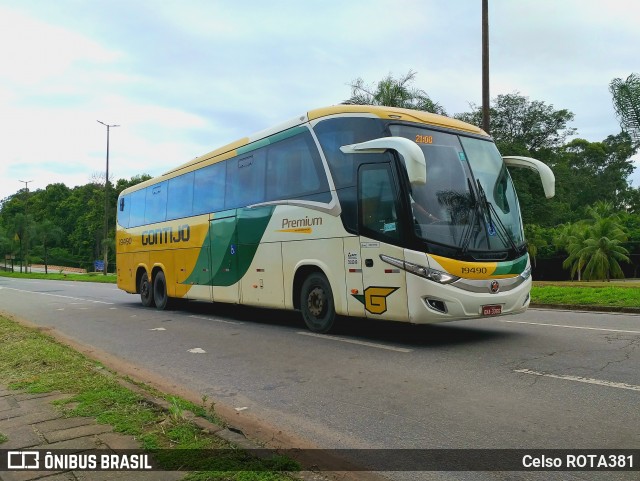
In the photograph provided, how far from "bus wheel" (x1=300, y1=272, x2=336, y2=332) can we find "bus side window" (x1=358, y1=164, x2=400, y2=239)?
143 centimetres

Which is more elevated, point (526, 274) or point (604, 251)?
point (604, 251)

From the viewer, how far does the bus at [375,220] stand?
7.50 m

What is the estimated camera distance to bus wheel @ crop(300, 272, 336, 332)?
905cm

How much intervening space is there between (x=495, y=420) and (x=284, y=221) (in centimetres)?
607

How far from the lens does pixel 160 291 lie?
15.2 metres

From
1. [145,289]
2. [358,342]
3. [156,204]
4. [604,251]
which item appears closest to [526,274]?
[358,342]

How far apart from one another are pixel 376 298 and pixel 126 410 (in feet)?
13.9

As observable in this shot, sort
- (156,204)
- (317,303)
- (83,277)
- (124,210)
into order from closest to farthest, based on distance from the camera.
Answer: (317,303) < (156,204) < (124,210) < (83,277)

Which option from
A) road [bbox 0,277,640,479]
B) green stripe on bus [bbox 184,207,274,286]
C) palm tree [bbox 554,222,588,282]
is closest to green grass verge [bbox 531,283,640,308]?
road [bbox 0,277,640,479]

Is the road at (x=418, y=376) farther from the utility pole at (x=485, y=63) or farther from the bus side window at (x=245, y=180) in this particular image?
the utility pole at (x=485, y=63)

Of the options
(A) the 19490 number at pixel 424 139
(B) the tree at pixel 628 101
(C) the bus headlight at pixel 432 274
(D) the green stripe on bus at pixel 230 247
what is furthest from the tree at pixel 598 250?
(C) the bus headlight at pixel 432 274

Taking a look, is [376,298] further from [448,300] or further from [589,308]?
[589,308]

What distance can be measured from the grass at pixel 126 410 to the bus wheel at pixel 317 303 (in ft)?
12.3

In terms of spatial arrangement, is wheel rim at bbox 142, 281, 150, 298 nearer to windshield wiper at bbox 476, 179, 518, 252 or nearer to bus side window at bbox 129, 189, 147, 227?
bus side window at bbox 129, 189, 147, 227
